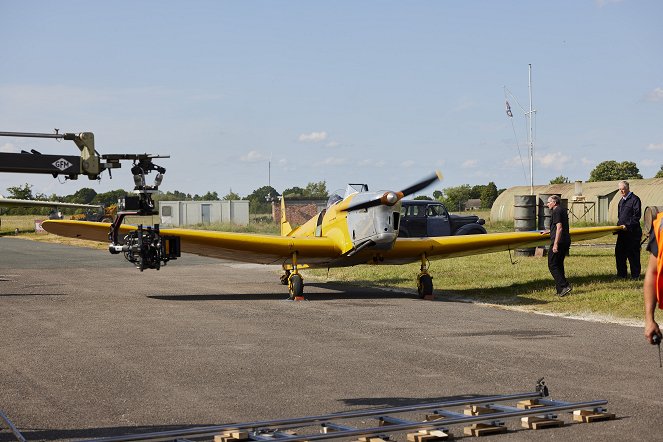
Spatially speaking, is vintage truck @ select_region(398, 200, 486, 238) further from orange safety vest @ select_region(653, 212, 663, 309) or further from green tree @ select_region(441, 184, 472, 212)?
green tree @ select_region(441, 184, 472, 212)

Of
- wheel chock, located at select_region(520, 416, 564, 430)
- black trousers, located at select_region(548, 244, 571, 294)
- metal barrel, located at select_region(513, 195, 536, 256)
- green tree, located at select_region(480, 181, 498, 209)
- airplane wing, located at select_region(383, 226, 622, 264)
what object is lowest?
wheel chock, located at select_region(520, 416, 564, 430)

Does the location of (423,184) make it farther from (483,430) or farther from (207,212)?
(207,212)

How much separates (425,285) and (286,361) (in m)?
9.07

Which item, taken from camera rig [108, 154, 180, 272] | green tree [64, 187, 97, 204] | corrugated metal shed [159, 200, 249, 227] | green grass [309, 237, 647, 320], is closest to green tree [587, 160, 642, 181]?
corrugated metal shed [159, 200, 249, 227]

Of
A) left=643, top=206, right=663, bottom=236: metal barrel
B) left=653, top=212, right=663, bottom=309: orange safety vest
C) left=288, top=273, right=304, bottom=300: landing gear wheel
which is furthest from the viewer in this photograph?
left=288, top=273, right=304, bottom=300: landing gear wheel

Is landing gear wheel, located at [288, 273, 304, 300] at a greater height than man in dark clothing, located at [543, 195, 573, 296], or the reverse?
man in dark clothing, located at [543, 195, 573, 296]

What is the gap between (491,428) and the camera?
21.5ft

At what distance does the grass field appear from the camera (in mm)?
15766

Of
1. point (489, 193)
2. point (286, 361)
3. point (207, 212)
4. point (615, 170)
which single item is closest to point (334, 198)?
point (286, 361)

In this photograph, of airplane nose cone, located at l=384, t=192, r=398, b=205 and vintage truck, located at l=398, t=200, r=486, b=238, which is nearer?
airplane nose cone, located at l=384, t=192, r=398, b=205

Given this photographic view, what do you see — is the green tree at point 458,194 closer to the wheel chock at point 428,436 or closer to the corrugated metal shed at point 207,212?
the corrugated metal shed at point 207,212

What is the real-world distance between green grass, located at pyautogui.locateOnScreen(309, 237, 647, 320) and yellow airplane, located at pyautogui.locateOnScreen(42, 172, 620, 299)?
3.28ft

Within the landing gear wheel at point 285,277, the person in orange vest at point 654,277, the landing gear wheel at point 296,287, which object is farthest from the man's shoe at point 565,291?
the person in orange vest at point 654,277

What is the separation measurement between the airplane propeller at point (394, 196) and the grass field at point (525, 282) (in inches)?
102
